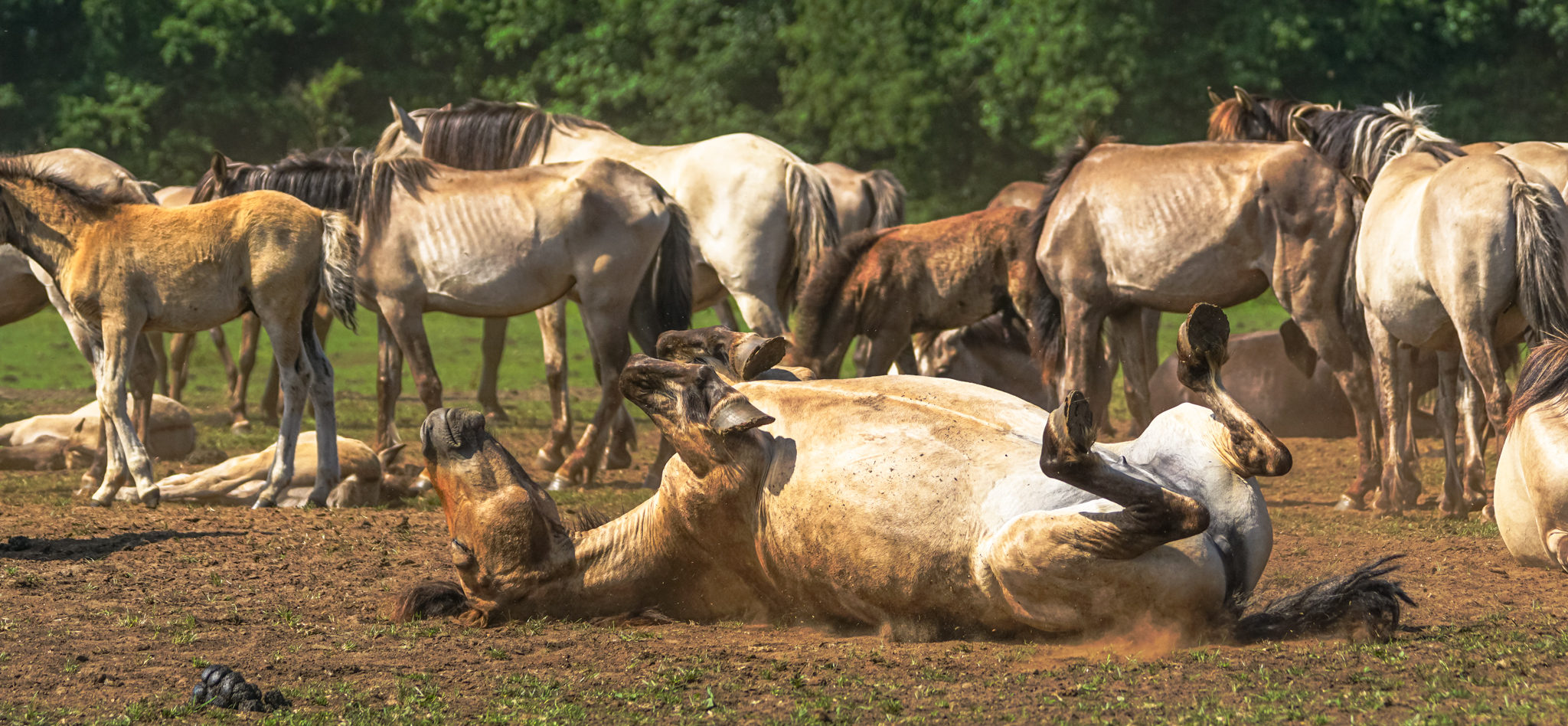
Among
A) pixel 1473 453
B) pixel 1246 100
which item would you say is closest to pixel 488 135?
pixel 1246 100

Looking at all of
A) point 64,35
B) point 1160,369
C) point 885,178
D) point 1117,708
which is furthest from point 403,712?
point 64,35

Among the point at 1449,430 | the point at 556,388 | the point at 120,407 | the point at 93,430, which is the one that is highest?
the point at 120,407

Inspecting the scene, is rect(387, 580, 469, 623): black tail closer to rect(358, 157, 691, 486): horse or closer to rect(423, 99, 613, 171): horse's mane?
rect(358, 157, 691, 486): horse

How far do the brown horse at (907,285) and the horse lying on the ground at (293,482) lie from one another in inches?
123

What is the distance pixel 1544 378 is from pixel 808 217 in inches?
237

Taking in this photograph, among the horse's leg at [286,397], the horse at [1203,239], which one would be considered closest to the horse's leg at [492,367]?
the horse's leg at [286,397]

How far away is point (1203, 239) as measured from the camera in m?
8.62

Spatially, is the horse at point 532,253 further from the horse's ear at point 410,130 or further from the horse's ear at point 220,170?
the horse's ear at point 410,130

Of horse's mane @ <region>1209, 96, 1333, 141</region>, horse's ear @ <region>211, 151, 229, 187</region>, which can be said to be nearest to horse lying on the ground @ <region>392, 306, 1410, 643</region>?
horse's ear @ <region>211, 151, 229, 187</region>

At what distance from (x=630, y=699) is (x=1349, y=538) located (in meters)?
4.34

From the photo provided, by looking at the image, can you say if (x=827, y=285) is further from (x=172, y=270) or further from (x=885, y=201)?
(x=172, y=270)

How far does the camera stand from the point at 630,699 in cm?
375

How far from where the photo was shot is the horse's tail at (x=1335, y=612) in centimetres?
407

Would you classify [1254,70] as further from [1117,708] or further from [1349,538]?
[1117,708]
